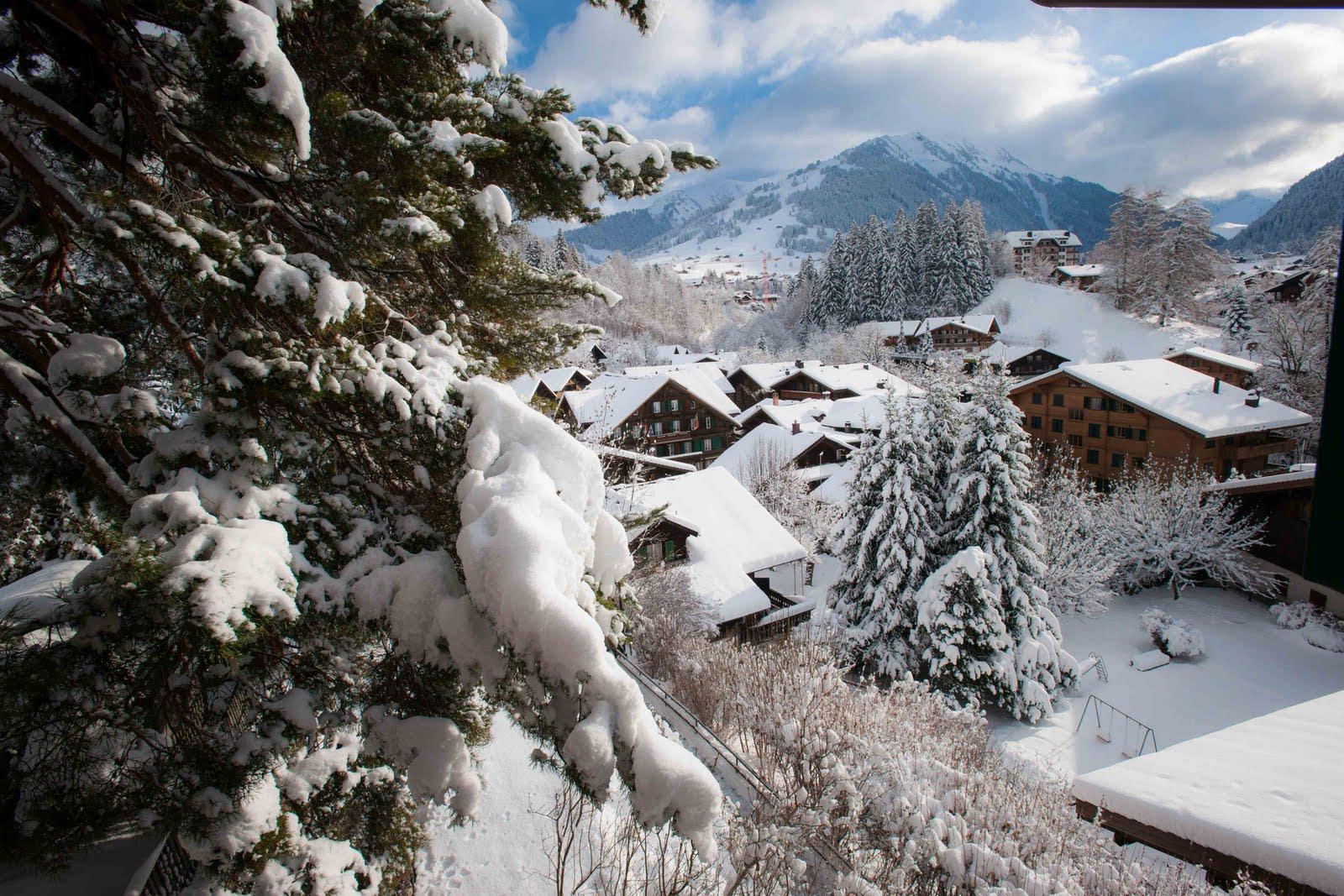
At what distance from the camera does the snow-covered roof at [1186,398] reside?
88.7 feet

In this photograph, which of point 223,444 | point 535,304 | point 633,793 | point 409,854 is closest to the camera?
point 633,793

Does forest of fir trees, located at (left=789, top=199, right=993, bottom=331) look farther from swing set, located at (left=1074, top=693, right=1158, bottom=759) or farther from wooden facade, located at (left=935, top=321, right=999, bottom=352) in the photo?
swing set, located at (left=1074, top=693, right=1158, bottom=759)

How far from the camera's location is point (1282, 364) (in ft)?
115

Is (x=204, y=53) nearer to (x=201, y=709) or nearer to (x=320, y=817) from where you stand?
(x=201, y=709)

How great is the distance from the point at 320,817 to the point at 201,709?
93 cm

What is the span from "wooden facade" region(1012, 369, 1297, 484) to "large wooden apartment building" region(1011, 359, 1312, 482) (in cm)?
4

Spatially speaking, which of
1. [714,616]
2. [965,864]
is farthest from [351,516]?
[714,616]

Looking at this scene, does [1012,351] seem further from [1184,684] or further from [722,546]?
[722,546]

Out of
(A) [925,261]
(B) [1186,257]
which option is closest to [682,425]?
(A) [925,261]

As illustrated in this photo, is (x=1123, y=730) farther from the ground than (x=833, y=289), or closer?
closer

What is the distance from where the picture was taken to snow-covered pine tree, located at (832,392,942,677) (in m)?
16.8

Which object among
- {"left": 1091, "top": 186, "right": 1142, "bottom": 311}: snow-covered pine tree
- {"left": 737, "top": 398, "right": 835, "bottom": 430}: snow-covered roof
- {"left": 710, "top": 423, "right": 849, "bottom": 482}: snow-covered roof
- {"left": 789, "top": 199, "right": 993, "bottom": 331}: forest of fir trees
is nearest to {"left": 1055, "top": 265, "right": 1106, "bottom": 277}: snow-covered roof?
{"left": 1091, "top": 186, "right": 1142, "bottom": 311}: snow-covered pine tree

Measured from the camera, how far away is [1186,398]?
95.5ft

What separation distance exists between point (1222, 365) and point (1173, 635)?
106ft
